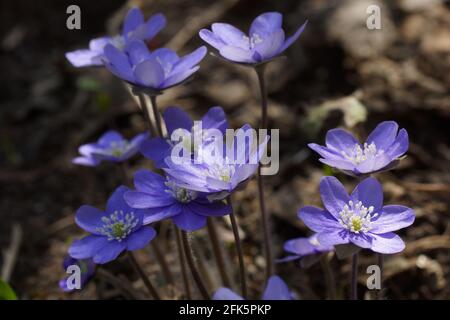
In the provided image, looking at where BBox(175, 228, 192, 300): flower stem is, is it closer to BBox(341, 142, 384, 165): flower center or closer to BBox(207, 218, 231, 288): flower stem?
BBox(207, 218, 231, 288): flower stem

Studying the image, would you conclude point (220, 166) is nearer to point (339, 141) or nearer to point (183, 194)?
point (183, 194)

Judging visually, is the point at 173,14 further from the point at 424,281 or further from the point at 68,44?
the point at 424,281

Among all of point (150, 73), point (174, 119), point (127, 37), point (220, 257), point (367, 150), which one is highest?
point (127, 37)

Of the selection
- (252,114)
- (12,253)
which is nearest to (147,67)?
(12,253)

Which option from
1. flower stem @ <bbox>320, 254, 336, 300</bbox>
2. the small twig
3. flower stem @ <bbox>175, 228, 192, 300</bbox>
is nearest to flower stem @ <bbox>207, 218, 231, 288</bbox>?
flower stem @ <bbox>175, 228, 192, 300</bbox>

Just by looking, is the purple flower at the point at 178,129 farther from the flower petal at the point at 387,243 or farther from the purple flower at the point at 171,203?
the flower petal at the point at 387,243

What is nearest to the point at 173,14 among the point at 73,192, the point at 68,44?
the point at 68,44
